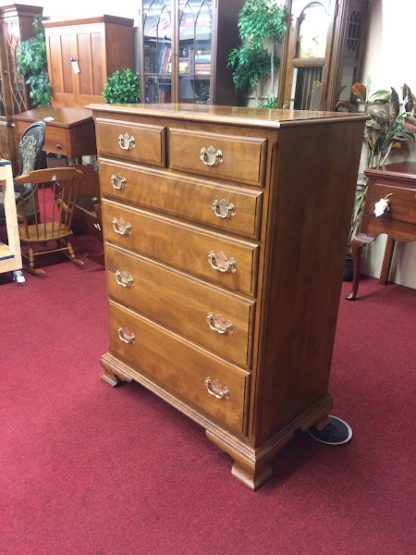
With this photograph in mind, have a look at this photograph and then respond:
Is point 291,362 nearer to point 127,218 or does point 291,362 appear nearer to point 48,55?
point 127,218

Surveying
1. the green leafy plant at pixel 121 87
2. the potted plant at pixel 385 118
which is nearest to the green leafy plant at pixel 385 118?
the potted plant at pixel 385 118

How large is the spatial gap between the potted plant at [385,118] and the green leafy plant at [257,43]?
627 mm

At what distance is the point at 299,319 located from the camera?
5.15ft

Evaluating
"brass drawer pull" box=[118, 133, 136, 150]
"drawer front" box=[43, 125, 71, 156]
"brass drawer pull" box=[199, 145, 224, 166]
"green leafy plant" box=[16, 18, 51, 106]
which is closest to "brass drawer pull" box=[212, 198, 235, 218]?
"brass drawer pull" box=[199, 145, 224, 166]

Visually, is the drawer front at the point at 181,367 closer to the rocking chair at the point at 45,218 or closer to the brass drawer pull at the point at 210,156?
the brass drawer pull at the point at 210,156

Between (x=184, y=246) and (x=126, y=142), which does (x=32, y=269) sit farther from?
(x=184, y=246)

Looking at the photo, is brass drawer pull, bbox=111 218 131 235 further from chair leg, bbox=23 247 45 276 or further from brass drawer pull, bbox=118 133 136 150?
chair leg, bbox=23 247 45 276

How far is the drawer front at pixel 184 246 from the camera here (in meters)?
1.40

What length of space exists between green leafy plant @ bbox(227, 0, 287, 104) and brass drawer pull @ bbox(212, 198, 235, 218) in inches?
81.1

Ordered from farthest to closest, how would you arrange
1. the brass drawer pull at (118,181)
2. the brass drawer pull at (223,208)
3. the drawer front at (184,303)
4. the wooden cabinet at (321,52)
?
the wooden cabinet at (321,52)
the brass drawer pull at (118,181)
the drawer front at (184,303)
the brass drawer pull at (223,208)

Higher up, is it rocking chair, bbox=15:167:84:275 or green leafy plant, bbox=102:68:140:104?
green leafy plant, bbox=102:68:140:104

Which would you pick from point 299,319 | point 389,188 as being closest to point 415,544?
point 299,319

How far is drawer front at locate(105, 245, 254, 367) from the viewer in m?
1.49

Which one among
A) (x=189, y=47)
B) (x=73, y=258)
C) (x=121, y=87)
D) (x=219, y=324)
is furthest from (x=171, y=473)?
(x=121, y=87)
